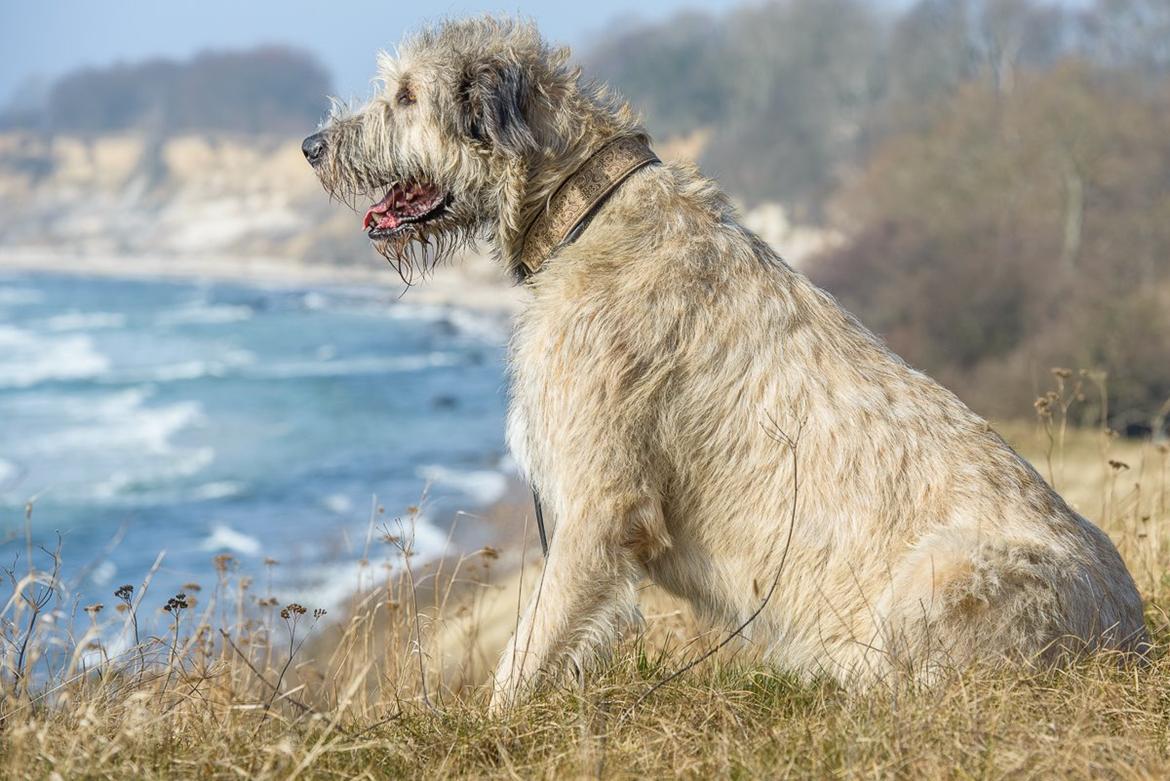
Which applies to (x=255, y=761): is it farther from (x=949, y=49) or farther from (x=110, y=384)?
(x=949, y=49)

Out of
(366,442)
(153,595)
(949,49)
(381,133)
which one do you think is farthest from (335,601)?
(949,49)

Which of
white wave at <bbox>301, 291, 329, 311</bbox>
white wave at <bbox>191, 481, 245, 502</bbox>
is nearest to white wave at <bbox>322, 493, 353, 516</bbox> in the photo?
white wave at <bbox>191, 481, 245, 502</bbox>

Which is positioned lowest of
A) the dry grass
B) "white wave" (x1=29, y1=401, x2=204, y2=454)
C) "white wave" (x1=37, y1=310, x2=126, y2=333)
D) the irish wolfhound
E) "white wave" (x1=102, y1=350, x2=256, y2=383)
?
"white wave" (x1=37, y1=310, x2=126, y2=333)

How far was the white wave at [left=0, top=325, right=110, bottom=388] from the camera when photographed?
53719 mm

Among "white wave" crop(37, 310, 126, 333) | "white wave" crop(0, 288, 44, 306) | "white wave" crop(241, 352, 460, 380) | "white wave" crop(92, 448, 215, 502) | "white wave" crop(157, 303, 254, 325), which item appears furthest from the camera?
"white wave" crop(0, 288, 44, 306)

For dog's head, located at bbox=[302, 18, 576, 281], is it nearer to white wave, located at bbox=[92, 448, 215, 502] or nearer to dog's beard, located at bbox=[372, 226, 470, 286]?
dog's beard, located at bbox=[372, 226, 470, 286]

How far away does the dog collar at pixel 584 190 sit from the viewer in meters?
4.48

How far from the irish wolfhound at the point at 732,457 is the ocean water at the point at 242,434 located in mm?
1370

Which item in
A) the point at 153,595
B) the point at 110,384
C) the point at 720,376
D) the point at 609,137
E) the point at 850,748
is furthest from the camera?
the point at 110,384

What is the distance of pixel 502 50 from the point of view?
185 inches

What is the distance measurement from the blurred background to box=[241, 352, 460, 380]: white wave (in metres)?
0.32

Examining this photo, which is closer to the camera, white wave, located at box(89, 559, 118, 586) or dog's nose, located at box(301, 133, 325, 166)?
dog's nose, located at box(301, 133, 325, 166)

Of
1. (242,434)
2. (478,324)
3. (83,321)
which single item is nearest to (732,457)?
(242,434)

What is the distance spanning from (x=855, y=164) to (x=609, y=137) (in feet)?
231
